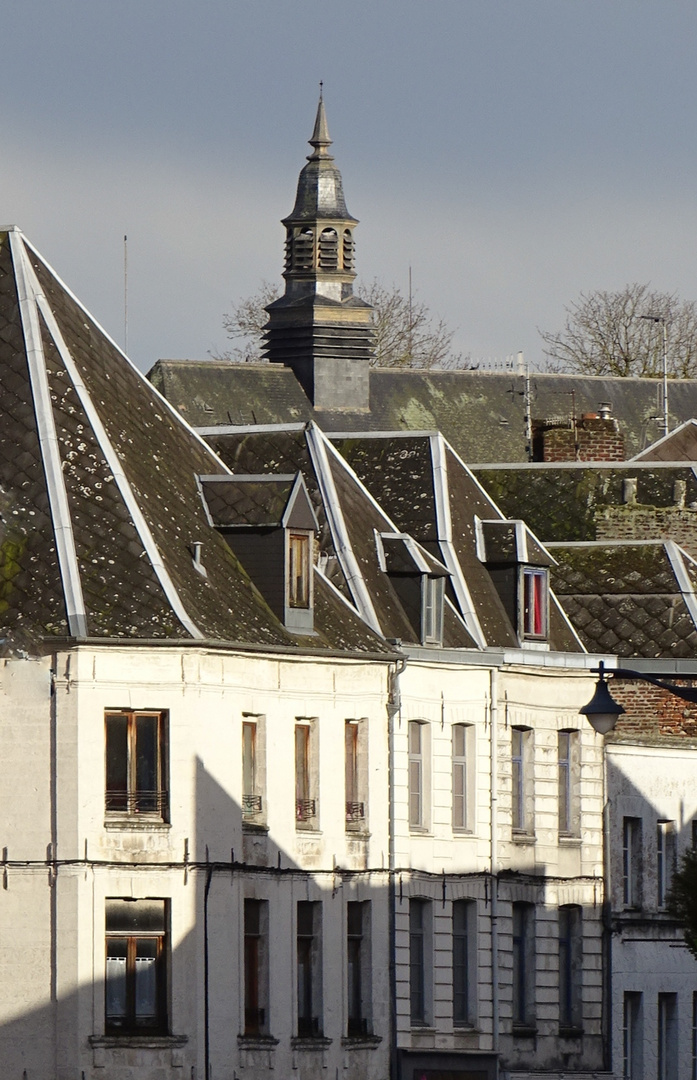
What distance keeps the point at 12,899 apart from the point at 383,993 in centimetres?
768

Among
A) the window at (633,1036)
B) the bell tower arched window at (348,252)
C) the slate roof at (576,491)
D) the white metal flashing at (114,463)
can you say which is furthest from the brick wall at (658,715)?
the bell tower arched window at (348,252)

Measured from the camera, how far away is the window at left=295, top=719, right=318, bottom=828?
51.2 m

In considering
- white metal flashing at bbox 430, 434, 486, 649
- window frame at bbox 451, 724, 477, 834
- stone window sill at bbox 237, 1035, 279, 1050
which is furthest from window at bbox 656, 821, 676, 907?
stone window sill at bbox 237, 1035, 279, 1050

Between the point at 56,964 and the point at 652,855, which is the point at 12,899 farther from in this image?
the point at 652,855

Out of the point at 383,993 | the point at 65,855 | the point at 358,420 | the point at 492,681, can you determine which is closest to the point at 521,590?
the point at 492,681

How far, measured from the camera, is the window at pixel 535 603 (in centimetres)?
5766

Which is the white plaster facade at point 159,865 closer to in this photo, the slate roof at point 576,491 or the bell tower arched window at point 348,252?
the slate roof at point 576,491

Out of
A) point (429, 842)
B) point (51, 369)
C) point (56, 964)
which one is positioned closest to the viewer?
point (56, 964)

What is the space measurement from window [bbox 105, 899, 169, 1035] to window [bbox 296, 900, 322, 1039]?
3.47m

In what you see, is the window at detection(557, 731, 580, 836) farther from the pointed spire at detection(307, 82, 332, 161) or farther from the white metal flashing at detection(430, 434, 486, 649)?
the pointed spire at detection(307, 82, 332, 161)

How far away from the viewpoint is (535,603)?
190ft

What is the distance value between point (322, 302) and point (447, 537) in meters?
39.3

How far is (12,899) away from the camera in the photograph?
47.0 metres

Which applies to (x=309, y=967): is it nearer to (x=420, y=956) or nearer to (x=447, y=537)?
(x=420, y=956)
